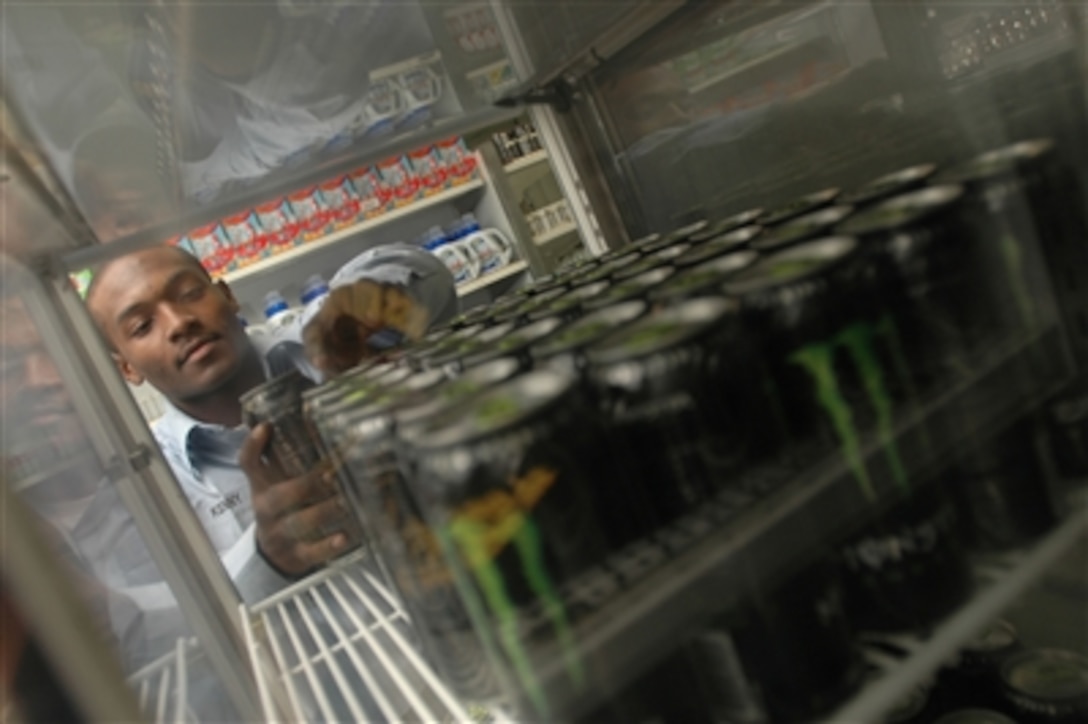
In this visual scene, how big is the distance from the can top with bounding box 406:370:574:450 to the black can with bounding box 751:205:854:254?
1.04ft

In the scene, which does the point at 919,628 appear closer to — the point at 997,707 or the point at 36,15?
the point at 997,707

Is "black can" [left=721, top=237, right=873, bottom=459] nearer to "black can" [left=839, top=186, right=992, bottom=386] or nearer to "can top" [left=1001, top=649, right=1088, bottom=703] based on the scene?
"black can" [left=839, top=186, right=992, bottom=386]

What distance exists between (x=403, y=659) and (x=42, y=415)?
1.97ft

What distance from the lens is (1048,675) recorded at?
100 centimetres

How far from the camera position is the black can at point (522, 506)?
22.7 inches

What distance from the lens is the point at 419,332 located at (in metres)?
1.47

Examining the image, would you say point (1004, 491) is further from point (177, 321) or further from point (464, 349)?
point (177, 321)

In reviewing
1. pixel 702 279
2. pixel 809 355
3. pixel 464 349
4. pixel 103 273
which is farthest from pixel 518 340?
pixel 103 273

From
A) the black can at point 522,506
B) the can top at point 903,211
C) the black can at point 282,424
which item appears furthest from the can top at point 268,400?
the can top at point 903,211

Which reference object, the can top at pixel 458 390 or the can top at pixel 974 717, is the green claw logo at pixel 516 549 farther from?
the can top at pixel 974 717

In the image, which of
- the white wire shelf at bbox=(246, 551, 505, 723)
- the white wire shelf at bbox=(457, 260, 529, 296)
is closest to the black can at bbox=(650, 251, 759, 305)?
the white wire shelf at bbox=(246, 551, 505, 723)

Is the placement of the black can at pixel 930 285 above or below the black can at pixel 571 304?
below

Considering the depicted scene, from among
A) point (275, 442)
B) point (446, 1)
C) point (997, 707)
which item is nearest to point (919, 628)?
point (997, 707)

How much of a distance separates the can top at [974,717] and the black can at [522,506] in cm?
81
